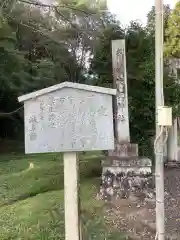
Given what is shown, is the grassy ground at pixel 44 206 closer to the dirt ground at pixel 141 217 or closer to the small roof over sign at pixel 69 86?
the dirt ground at pixel 141 217

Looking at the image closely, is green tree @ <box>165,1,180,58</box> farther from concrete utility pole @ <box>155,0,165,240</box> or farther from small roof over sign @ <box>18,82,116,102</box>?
small roof over sign @ <box>18,82,116,102</box>

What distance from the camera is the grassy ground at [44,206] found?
5.48m

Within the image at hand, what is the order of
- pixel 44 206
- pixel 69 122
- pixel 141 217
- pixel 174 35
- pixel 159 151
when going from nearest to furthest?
pixel 69 122 < pixel 159 151 < pixel 141 217 < pixel 44 206 < pixel 174 35

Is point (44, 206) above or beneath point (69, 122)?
beneath

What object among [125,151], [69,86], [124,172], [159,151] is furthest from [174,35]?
[69,86]

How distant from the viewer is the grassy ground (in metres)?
5.48

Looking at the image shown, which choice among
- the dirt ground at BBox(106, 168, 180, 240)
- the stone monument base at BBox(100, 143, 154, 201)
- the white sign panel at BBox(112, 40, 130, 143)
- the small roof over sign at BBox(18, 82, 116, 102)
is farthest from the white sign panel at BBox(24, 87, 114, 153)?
the white sign panel at BBox(112, 40, 130, 143)

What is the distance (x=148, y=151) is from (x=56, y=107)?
5.57 m

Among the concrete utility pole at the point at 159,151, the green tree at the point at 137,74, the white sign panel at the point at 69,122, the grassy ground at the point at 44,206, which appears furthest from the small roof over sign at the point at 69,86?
the green tree at the point at 137,74

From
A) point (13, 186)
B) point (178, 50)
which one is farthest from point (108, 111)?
point (178, 50)

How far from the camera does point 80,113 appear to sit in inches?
167

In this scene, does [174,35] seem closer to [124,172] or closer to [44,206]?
[124,172]

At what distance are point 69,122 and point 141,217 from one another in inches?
104

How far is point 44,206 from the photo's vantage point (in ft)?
20.9
